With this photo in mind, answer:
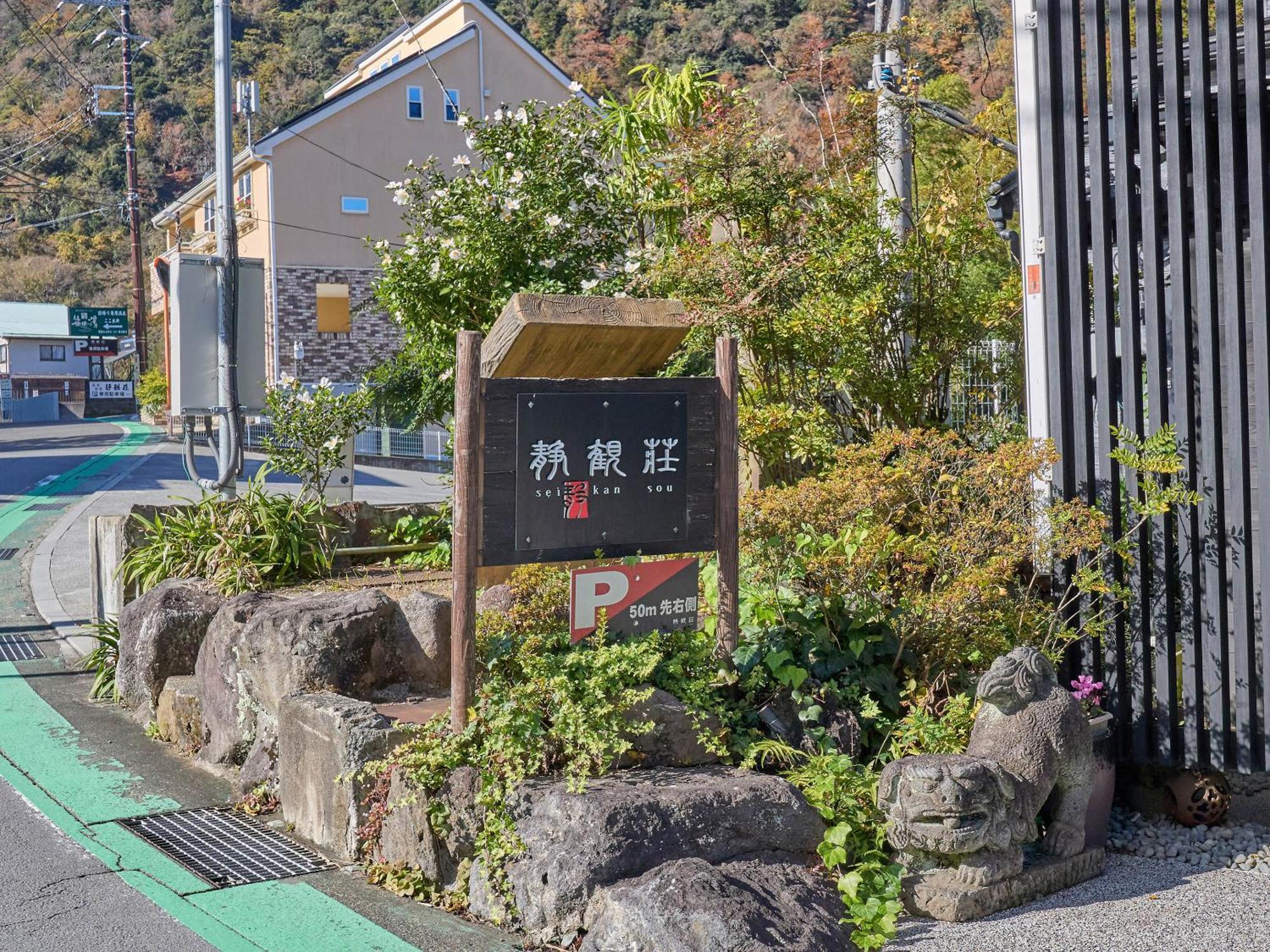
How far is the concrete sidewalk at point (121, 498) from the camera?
38.9 ft

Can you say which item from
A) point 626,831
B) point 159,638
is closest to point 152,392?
point 159,638

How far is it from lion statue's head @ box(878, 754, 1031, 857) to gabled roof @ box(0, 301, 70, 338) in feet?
202

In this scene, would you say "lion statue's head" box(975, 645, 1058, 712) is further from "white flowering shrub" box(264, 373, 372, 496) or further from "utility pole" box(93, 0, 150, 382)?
"utility pole" box(93, 0, 150, 382)

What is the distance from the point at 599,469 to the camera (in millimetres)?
5199

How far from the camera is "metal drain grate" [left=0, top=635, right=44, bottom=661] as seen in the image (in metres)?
9.80

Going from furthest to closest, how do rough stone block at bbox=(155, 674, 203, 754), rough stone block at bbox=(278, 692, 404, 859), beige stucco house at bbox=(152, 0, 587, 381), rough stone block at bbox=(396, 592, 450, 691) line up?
1. beige stucco house at bbox=(152, 0, 587, 381)
2. rough stone block at bbox=(155, 674, 203, 754)
3. rough stone block at bbox=(396, 592, 450, 691)
4. rough stone block at bbox=(278, 692, 404, 859)

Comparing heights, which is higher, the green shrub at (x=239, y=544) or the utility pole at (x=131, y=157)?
the utility pole at (x=131, y=157)

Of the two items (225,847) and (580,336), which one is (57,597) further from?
(580,336)

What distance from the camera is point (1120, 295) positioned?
560 centimetres

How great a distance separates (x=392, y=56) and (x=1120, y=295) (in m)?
36.1

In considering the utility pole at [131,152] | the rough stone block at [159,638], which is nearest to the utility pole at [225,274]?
the rough stone block at [159,638]

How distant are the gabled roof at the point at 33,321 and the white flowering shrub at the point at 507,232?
55.7 meters

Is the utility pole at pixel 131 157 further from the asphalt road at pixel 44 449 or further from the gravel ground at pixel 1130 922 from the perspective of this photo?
the gravel ground at pixel 1130 922

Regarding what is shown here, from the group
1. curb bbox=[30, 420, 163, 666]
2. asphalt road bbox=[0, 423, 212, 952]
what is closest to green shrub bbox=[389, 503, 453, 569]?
curb bbox=[30, 420, 163, 666]
